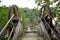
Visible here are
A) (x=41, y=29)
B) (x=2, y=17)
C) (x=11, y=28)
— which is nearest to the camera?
(x=11, y=28)

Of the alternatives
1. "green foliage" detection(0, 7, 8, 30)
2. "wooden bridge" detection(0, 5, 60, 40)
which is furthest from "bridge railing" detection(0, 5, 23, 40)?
"green foliage" detection(0, 7, 8, 30)

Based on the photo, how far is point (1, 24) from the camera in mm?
6410

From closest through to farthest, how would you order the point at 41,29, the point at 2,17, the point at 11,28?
the point at 11,28, the point at 41,29, the point at 2,17

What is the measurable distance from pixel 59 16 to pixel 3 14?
271 centimetres

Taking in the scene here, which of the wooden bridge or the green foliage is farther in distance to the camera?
the green foliage

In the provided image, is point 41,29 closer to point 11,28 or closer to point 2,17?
point 11,28

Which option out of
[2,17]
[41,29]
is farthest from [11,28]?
[2,17]

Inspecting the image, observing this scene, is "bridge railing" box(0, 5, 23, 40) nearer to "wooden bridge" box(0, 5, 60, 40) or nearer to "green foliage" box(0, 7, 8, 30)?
"wooden bridge" box(0, 5, 60, 40)

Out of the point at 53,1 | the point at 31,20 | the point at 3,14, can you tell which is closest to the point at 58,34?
the point at 53,1

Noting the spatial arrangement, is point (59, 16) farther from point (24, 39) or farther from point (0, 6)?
point (0, 6)

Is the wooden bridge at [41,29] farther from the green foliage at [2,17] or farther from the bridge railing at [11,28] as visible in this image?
the green foliage at [2,17]

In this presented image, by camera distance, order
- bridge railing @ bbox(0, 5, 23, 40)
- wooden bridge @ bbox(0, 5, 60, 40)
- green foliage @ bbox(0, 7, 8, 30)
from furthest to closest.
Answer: green foliage @ bbox(0, 7, 8, 30) < wooden bridge @ bbox(0, 5, 60, 40) < bridge railing @ bbox(0, 5, 23, 40)

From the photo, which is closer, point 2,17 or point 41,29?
point 41,29

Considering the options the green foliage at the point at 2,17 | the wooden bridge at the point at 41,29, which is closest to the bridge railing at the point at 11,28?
the wooden bridge at the point at 41,29
